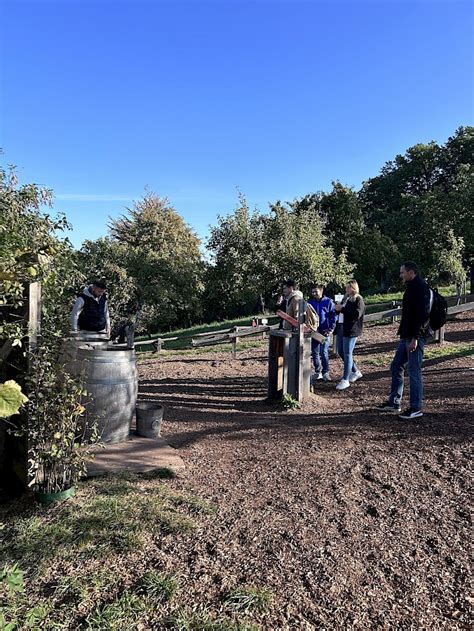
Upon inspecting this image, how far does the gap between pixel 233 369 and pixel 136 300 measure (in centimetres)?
1685

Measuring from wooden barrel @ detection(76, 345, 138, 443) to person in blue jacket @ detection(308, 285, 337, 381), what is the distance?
4368 millimetres

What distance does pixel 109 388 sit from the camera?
443 cm

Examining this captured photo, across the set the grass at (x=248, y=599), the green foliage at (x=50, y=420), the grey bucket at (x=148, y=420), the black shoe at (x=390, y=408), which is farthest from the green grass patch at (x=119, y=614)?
the black shoe at (x=390, y=408)

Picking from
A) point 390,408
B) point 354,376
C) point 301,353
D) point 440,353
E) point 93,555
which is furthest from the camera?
point 440,353

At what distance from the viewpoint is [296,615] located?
2.30m

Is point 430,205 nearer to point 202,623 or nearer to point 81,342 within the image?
point 81,342

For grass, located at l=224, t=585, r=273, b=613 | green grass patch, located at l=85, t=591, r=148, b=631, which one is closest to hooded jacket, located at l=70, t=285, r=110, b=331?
green grass patch, located at l=85, t=591, r=148, b=631

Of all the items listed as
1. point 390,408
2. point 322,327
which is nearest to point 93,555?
point 390,408

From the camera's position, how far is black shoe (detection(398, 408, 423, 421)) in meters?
5.64

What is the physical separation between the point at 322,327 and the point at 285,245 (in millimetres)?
11628

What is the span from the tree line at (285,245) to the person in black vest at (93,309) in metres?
0.49

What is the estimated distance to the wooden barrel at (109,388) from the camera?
4.36 m

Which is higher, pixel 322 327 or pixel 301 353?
pixel 322 327

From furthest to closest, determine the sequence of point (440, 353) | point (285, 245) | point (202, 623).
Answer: point (285, 245)
point (440, 353)
point (202, 623)
